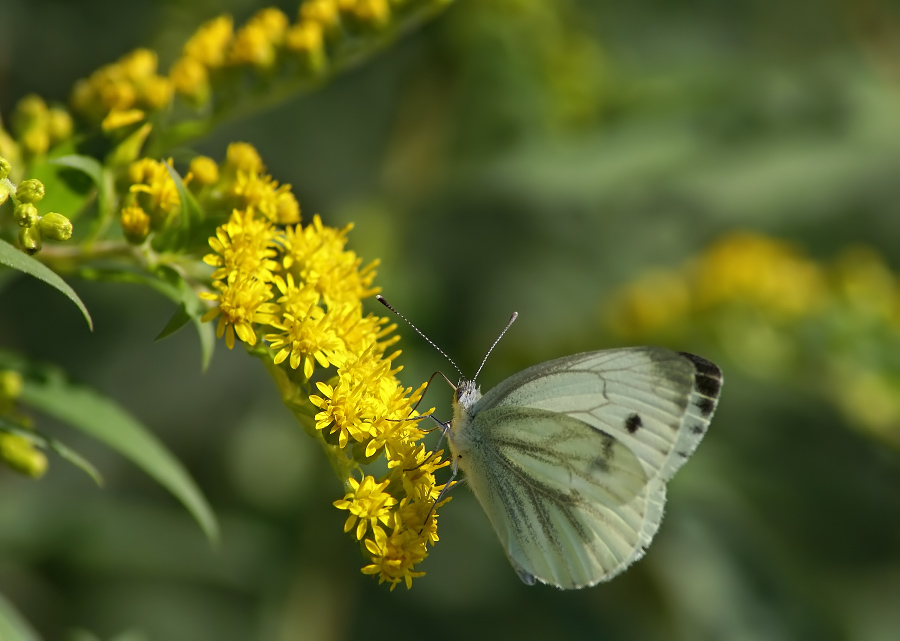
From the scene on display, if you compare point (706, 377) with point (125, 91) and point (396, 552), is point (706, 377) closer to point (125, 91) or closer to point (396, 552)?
point (396, 552)

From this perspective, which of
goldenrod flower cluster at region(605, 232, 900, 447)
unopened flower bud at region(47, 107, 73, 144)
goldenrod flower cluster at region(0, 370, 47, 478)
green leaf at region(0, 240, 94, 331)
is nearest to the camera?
green leaf at region(0, 240, 94, 331)

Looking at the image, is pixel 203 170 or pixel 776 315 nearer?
pixel 203 170

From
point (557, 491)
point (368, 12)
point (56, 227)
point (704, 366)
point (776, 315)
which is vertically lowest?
point (776, 315)

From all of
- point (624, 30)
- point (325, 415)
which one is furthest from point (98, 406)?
point (624, 30)

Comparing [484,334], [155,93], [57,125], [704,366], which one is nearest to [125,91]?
[155,93]

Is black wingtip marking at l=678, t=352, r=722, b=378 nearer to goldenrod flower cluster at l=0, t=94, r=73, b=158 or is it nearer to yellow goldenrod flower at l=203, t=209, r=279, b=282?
yellow goldenrod flower at l=203, t=209, r=279, b=282

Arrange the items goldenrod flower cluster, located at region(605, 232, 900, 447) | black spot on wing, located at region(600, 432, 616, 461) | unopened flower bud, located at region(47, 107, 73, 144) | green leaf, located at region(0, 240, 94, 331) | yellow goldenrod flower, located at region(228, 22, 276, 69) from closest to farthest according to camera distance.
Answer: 1. green leaf, located at region(0, 240, 94, 331)
2. unopened flower bud, located at region(47, 107, 73, 144)
3. black spot on wing, located at region(600, 432, 616, 461)
4. yellow goldenrod flower, located at region(228, 22, 276, 69)
5. goldenrod flower cluster, located at region(605, 232, 900, 447)

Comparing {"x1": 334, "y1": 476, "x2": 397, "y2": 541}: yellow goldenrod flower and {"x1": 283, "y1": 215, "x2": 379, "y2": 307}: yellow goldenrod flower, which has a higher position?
{"x1": 283, "y1": 215, "x2": 379, "y2": 307}: yellow goldenrod flower

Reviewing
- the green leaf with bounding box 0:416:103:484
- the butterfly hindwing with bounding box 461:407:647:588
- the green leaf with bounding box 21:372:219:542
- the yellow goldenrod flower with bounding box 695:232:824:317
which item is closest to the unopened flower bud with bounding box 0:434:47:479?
the green leaf with bounding box 21:372:219:542
